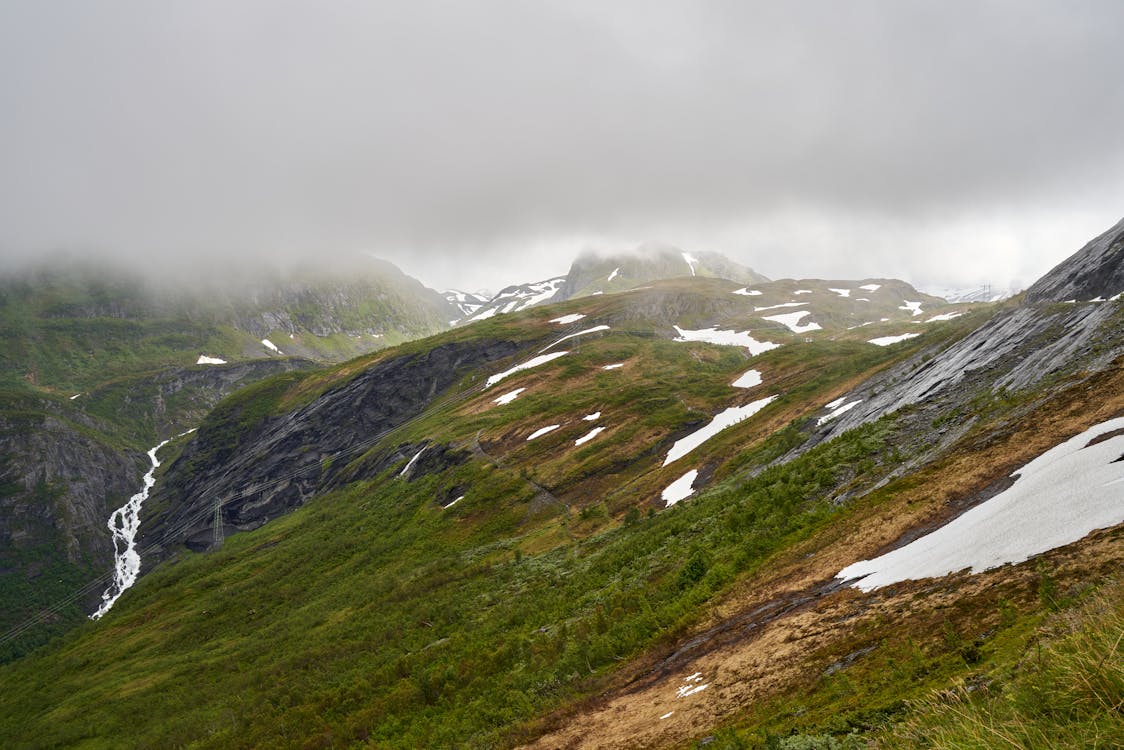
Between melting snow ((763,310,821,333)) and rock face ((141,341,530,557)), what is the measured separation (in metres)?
71.4

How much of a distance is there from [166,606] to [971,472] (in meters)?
97.9

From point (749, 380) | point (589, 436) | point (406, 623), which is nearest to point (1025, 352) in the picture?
point (406, 623)

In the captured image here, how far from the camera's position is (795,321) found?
153 m

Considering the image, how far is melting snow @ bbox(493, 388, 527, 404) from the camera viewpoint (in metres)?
98.6

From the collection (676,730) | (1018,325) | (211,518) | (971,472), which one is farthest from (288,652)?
(211,518)

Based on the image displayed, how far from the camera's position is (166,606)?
80.5m

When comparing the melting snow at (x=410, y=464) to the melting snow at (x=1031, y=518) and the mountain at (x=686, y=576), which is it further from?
the melting snow at (x=1031, y=518)

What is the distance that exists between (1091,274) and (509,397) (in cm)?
7859

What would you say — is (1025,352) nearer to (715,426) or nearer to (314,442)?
(715,426)

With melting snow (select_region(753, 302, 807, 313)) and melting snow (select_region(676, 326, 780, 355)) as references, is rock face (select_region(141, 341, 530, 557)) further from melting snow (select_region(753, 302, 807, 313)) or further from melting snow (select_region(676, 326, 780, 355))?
melting snow (select_region(753, 302, 807, 313))

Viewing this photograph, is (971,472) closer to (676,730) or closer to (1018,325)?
(676,730)

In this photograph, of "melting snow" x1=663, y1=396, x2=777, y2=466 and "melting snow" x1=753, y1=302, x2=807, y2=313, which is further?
"melting snow" x1=753, y1=302, x2=807, y2=313

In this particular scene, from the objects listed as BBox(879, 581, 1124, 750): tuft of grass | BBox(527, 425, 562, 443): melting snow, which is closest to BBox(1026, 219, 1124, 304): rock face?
BBox(879, 581, 1124, 750): tuft of grass

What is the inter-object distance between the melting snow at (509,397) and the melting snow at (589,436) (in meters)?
27.1
